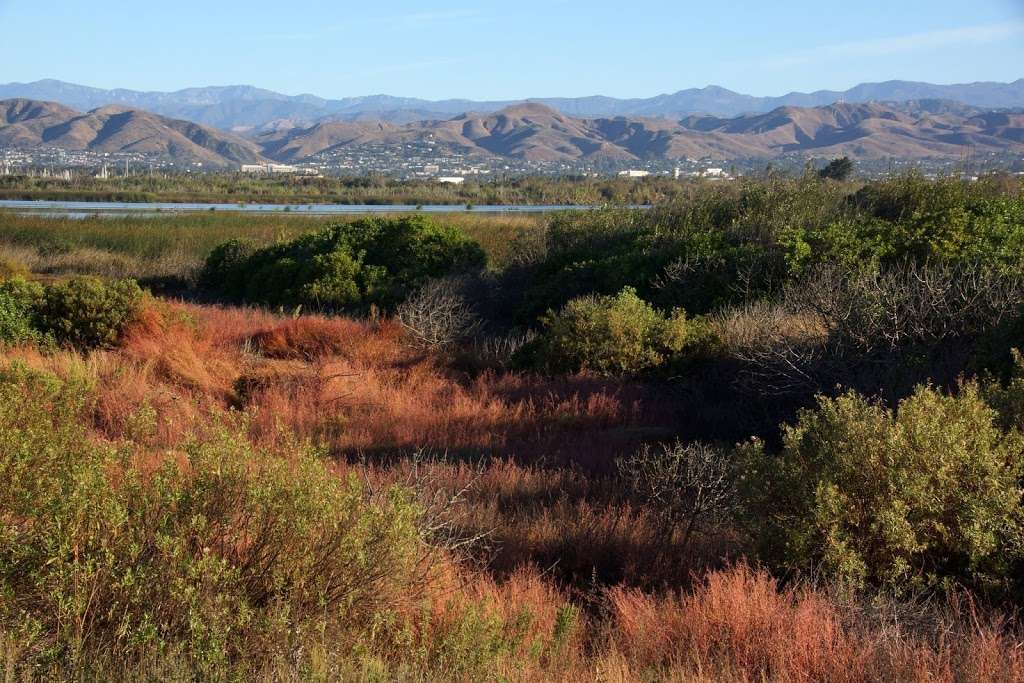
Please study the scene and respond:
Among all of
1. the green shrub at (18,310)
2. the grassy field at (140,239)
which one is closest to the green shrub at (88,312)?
the green shrub at (18,310)

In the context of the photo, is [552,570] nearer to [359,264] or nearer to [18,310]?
[18,310]

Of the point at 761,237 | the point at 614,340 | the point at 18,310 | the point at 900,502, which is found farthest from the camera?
the point at 761,237

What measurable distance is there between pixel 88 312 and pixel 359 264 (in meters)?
10.7

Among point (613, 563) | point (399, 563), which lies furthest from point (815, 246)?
point (399, 563)

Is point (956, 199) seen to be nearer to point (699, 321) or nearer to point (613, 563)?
point (699, 321)

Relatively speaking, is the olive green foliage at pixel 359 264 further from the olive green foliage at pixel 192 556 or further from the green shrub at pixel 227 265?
the olive green foliage at pixel 192 556

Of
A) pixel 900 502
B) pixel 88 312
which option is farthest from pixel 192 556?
pixel 88 312

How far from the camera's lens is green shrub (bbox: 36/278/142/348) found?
16.1 meters

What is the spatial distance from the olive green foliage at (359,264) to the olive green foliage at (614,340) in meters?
9.93

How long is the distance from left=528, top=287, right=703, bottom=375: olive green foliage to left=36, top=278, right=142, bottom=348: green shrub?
692 cm

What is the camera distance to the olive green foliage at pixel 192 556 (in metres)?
4.03

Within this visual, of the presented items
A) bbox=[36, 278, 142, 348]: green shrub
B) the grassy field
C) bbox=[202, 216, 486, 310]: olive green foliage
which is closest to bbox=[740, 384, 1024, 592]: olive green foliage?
bbox=[36, 278, 142, 348]: green shrub

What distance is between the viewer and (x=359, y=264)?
26391mm

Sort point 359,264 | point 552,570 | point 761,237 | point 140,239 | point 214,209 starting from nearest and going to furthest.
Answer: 1. point 552,570
2. point 761,237
3. point 359,264
4. point 140,239
5. point 214,209
